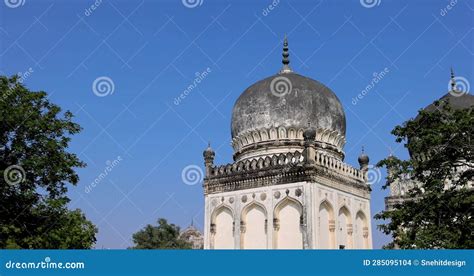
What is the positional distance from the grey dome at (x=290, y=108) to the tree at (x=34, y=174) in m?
11.0

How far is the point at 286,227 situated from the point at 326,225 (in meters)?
1.54

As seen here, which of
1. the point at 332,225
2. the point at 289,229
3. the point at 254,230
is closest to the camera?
the point at 289,229

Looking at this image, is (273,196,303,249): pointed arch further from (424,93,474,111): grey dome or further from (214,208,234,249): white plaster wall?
(424,93,474,111): grey dome

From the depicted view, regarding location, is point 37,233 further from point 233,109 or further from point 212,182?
point 233,109

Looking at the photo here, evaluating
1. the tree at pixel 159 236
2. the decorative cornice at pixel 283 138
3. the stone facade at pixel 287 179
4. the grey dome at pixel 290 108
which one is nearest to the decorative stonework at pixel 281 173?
the stone facade at pixel 287 179

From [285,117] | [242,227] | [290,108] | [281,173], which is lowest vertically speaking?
[242,227]

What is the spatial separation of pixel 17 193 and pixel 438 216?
33.8ft

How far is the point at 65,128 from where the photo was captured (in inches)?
574

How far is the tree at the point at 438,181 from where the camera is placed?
13016mm

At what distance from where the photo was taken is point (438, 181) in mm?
13430

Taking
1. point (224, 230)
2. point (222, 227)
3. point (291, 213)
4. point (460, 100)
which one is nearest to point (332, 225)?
point (291, 213)

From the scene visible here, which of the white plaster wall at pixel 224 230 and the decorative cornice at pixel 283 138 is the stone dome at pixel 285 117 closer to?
the decorative cornice at pixel 283 138

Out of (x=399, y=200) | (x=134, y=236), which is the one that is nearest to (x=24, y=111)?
(x=399, y=200)

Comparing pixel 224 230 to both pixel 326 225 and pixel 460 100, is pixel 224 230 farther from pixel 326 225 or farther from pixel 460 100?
pixel 460 100
